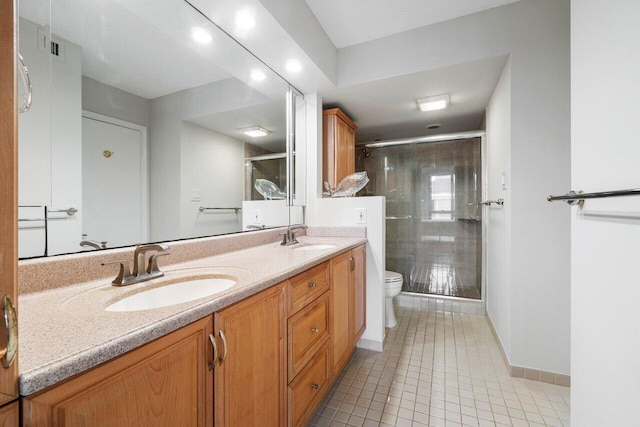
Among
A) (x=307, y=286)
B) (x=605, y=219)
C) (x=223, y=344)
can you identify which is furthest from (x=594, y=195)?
(x=223, y=344)

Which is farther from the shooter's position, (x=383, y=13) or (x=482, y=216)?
(x=482, y=216)

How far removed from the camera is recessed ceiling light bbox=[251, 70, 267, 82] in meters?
1.84

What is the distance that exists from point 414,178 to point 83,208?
3.22 metres

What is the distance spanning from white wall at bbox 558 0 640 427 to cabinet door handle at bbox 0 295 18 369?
4.07ft

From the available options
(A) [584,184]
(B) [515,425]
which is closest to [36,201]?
(A) [584,184]

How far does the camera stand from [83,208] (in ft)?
3.14

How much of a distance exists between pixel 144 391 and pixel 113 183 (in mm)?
819

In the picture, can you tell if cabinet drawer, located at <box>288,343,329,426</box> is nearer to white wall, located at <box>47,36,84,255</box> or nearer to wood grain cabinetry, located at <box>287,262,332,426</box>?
wood grain cabinetry, located at <box>287,262,332,426</box>

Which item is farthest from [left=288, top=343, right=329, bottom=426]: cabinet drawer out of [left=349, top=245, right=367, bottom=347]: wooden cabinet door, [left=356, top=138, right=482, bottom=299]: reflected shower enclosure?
[left=356, top=138, right=482, bottom=299]: reflected shower enclosure

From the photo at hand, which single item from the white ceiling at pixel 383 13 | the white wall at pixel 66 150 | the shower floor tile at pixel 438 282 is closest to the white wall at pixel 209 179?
the white wall at pixel 66 150

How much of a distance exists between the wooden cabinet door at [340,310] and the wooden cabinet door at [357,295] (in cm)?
7

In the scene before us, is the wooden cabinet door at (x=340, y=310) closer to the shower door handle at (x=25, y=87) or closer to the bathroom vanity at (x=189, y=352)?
the bathroom vanity at (x=189, y=352)

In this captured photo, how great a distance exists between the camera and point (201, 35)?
56.5 inches

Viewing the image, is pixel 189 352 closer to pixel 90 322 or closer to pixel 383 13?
pixel 90 322
